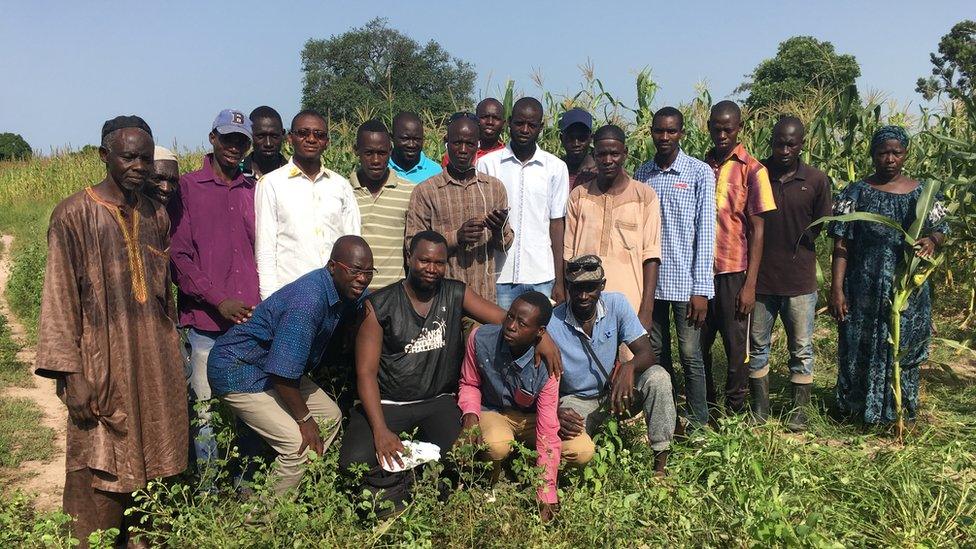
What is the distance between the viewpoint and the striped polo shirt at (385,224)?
4.36m

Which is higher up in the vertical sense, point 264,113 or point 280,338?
point 264,113

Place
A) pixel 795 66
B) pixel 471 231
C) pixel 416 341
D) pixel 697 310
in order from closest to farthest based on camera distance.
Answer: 1. pixel 416 341
2. pixel 471 231
3. pixel 697 310
4. pixel 795 66

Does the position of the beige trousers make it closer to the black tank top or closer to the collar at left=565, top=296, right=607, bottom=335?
the black tank top

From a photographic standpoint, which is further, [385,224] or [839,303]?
[839,303]

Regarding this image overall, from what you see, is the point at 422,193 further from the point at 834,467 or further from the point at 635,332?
the point at 834,467

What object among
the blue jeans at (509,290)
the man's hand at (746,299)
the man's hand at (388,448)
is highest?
the blue jeans at (509,290)

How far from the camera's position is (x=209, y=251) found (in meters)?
4.03

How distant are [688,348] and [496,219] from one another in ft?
4.91

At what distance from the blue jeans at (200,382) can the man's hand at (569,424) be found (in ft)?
5.96

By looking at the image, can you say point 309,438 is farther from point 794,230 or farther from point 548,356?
point 794,230

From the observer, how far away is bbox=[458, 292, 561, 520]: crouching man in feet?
11.8

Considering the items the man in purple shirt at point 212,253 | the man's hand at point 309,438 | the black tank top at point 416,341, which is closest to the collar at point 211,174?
the man in purple shirt at point 212,253

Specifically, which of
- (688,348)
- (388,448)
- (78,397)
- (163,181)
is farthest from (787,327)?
(78,397)

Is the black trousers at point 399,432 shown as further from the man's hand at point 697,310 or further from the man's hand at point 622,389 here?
the man's hand at point 697,310
